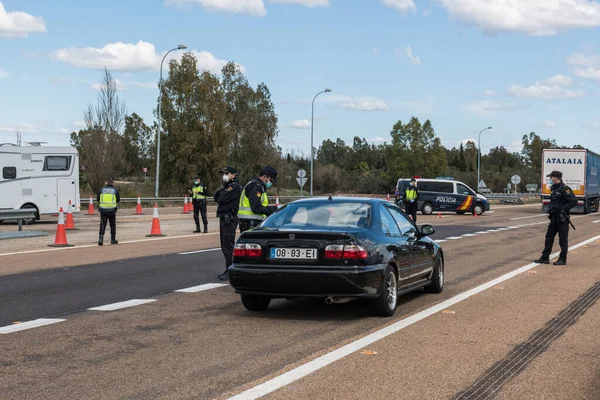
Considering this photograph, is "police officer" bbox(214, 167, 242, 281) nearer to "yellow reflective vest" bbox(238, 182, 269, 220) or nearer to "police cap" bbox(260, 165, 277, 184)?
"yellow reflective vest" bbox(238, 182, 269, 220)

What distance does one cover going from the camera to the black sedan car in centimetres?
827

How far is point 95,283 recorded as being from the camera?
11969 mm

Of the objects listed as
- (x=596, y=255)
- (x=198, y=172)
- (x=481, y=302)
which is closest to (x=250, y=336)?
(x=481, y=302)

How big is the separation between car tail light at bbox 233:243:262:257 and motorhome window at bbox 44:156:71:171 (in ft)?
75.9

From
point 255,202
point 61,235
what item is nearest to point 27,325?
point 255,202

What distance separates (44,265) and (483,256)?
28.0ft

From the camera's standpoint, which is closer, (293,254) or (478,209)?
(293,254)

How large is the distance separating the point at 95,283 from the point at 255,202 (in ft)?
8.91

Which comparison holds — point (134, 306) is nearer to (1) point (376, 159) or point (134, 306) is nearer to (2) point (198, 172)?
(2) point (198, 172)

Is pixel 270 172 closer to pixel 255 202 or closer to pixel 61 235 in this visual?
pixel 255 202

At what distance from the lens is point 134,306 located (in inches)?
380

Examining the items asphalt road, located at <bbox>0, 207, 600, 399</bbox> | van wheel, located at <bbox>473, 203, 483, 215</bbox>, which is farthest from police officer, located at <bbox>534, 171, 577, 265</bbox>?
van wheel, located at <bbox>473, 203, 483, 215</bbox>

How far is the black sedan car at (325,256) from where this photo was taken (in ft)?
27.1

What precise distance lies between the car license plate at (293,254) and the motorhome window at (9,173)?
76.1 ft
